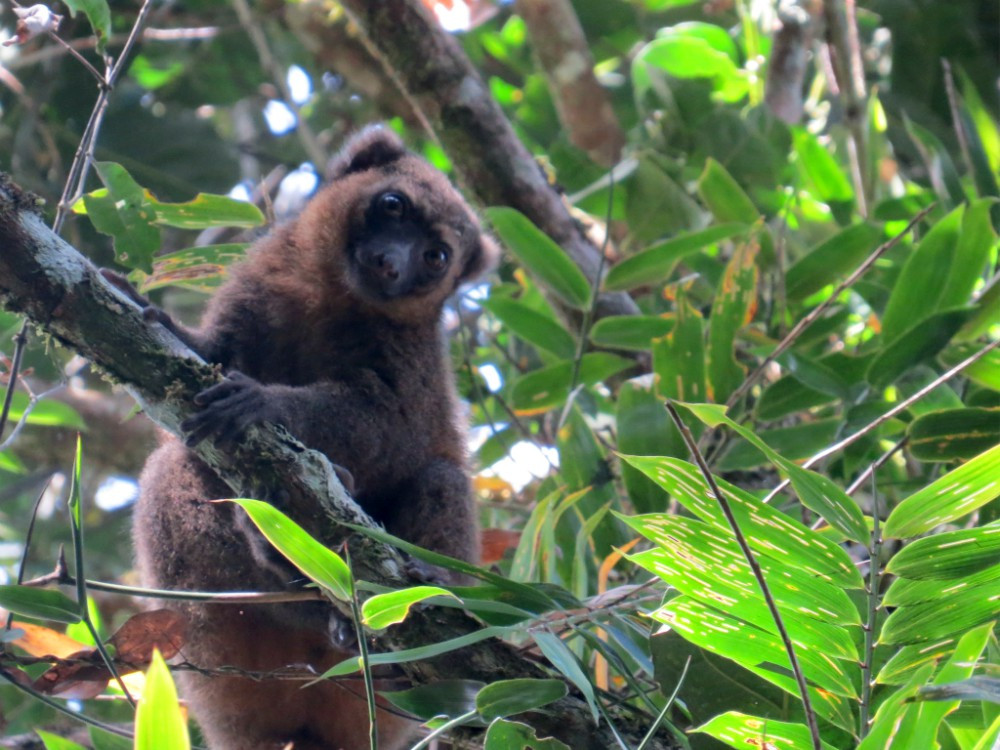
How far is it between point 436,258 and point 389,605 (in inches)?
106

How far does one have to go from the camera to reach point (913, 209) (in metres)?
5.09

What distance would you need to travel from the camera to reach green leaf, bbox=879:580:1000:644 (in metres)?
2.08

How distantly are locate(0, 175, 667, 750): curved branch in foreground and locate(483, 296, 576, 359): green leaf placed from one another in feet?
6.17

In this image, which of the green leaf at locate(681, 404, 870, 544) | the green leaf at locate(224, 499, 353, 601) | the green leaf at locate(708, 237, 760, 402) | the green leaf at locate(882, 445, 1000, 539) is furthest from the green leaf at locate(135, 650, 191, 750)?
the green leaf at locate(708, 237, 760, 402)

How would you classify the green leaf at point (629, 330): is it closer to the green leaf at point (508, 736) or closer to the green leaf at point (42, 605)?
the green leaf at point (508, 736)

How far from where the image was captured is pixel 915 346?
3799 millimetres

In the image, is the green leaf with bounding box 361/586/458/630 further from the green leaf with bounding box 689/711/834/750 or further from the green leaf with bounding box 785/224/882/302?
the green leaf with bounding box 785/224/882/302

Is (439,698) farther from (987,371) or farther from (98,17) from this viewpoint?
(987,371)

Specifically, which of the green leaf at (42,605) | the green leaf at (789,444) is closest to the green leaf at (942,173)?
the green leaf at (789,444)

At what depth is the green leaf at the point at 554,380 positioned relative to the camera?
4.41 metres

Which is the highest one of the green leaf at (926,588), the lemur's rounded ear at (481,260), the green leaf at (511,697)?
the lemur's rounded ear at (481,260)

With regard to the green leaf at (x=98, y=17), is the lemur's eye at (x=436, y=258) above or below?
below

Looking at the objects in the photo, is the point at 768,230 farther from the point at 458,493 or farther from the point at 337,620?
the point at 337,620

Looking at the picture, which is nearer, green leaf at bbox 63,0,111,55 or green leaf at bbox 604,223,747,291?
green leaf at bbox 63,0,111,55
